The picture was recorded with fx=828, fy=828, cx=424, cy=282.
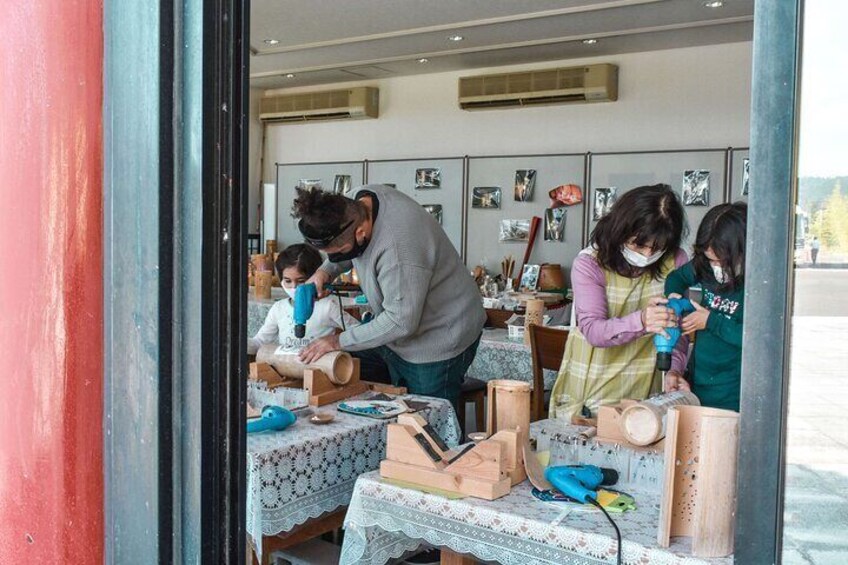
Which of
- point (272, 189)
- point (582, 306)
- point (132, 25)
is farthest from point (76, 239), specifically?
point (272, 189)

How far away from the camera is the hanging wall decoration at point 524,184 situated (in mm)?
7789

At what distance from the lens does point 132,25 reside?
1.06 m

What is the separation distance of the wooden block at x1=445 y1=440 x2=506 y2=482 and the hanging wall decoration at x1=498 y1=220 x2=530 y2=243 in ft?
19.5

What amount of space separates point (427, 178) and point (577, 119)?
5.44 ft

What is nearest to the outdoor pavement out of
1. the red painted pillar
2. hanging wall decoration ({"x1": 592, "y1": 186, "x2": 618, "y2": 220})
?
the red painted pillar

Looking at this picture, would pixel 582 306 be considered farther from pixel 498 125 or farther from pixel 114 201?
pixel 498 125

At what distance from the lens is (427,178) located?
8.45 meters

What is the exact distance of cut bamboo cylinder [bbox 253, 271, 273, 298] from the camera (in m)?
6.30

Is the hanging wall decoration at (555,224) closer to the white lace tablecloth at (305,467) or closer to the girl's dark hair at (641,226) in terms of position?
the girl's dark hair at (641,226)

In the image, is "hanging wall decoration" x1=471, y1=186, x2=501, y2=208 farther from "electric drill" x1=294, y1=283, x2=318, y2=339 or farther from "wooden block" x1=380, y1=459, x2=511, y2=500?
"wooden block" x1=380, y1=459, x2=511, y2=500

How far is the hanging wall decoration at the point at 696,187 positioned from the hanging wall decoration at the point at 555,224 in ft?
3.70

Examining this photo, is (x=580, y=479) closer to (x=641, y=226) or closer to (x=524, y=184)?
(x=641, y=226)

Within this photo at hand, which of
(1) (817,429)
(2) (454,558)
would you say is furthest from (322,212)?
(1) (817,429)

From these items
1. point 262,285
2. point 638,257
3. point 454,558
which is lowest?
point 454,558
